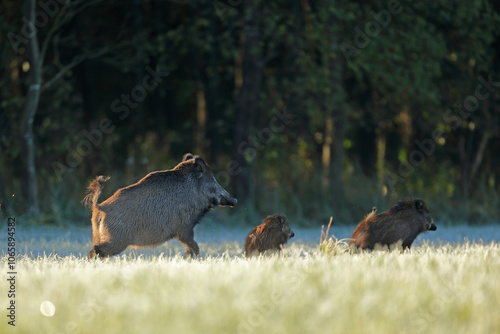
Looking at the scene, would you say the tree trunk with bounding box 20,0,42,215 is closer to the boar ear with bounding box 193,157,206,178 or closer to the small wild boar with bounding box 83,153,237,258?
the small wild boar with bounding box 83,153,237,258

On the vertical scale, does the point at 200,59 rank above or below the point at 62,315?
above

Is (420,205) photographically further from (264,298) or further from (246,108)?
(246,108)

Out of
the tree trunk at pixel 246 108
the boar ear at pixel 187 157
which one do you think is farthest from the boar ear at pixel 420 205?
the tree trunk at pixel 246 108

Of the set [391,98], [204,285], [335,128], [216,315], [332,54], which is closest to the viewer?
[216,315]

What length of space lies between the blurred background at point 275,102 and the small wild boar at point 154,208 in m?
6.10

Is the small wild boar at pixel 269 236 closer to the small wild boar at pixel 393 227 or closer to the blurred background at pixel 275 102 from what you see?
the small wild boar at pixel 393 227

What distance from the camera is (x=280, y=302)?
191 inches

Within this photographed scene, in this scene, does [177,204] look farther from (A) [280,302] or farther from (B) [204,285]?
(A) [280,302]

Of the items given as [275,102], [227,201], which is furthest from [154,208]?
[275,102]

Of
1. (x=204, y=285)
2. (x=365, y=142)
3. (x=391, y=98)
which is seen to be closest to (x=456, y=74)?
(x=391, y=98)

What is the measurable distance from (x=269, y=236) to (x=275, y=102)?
415 inches

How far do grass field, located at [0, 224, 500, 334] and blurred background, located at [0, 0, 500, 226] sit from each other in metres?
9.08

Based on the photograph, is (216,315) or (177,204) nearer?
(216,315)

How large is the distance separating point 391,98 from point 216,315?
656 inches
